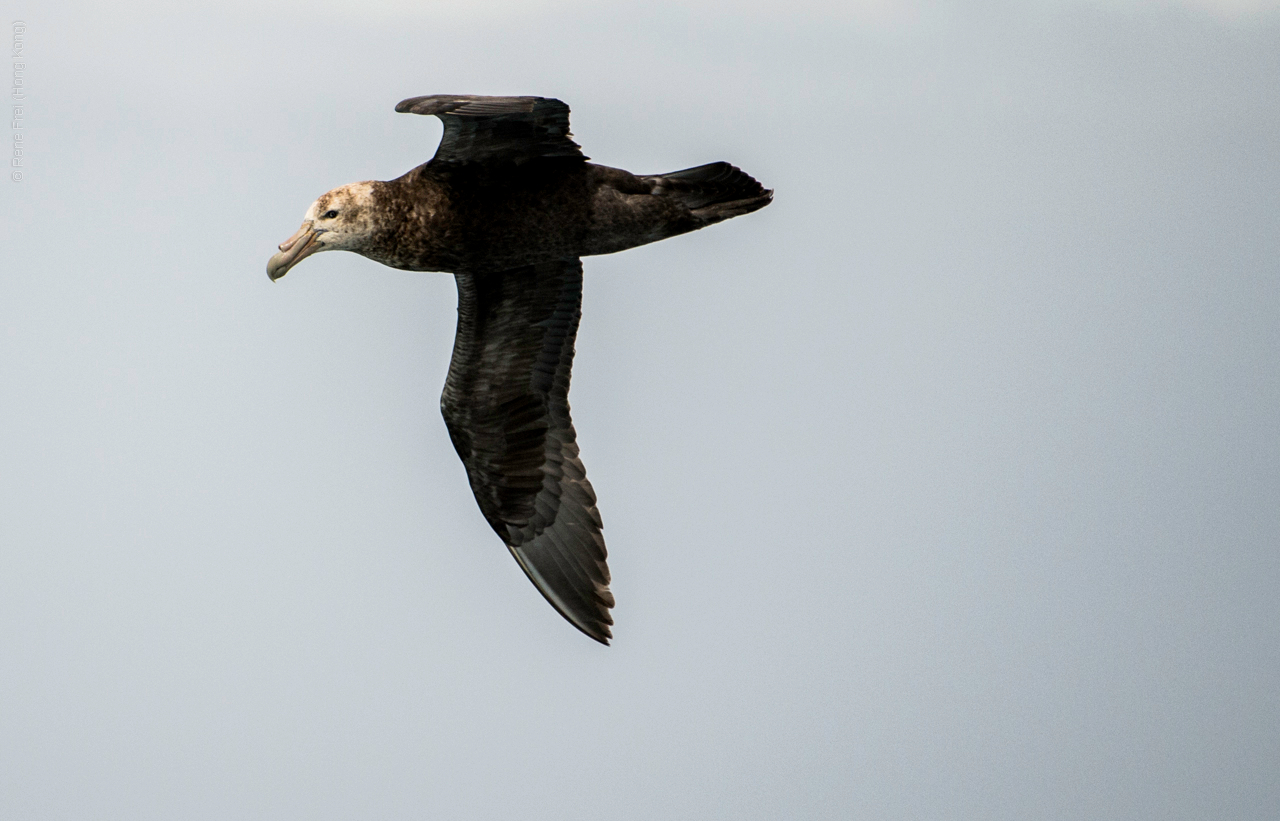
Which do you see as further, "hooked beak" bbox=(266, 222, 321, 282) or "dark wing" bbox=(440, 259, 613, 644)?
"dark wing" bbox=(440, 259, 613, 644)

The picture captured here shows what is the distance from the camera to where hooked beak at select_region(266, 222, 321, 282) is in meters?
11.5

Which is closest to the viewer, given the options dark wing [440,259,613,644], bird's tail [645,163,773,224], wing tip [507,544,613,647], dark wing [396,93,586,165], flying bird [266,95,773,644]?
dark wing [396,93,586,165]

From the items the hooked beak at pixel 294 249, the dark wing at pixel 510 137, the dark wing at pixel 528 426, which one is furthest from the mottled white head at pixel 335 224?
the dark wing at pixel 528 426

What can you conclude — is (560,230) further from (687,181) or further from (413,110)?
(413,110)

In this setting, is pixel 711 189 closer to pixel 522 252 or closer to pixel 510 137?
pixel 522 252

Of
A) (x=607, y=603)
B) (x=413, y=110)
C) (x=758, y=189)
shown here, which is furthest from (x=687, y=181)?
(x=607, y=603)

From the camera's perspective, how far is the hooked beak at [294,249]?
11.5 m

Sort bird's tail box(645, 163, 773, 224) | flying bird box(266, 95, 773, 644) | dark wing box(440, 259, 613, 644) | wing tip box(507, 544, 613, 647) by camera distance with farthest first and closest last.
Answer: dark wing box(440, 259, 613, 644)
wing tip box(507, 544, 613, 647)
bird's tail box(645, 163, 773, 224)
flying bird box(266, 95, 773, 644)

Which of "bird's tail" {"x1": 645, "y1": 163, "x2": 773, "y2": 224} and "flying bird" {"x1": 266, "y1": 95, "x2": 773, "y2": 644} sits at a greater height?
"bird's tail" {"x1": 645, "y1": 163, "x2": 773, "y2": 224}

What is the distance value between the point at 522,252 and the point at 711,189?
134 centimetres

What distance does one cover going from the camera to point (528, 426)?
13.5 metres

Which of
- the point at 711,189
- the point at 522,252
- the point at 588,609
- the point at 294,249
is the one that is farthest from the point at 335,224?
the point at 588,609

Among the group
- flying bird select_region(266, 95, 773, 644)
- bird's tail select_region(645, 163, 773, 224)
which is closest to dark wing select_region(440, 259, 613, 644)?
flying bird select_region(266, 95, 773, 644)

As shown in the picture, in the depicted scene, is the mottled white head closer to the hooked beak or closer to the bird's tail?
the hooked beak
